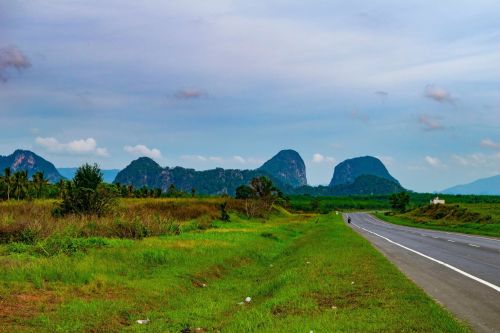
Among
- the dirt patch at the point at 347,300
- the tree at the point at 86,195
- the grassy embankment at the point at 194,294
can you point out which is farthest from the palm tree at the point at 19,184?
the dirt patch at the point at 347,300

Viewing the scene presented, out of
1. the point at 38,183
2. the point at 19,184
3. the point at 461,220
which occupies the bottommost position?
the point at 461,220

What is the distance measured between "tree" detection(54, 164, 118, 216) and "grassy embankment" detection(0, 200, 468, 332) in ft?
55.3

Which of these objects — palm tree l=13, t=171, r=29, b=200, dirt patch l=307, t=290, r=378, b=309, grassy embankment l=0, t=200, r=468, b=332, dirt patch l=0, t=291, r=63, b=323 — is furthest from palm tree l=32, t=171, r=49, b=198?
dirt patch l=307, t=290, r=378, b=309

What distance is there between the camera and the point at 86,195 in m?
37.2

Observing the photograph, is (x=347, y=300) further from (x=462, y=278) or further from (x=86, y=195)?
(x=86, y=195)

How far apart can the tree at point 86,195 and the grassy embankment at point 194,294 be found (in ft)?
55.3

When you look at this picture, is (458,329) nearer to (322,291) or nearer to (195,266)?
(322,291)

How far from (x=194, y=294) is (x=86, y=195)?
81.3 feet

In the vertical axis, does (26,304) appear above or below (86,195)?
Answer: below

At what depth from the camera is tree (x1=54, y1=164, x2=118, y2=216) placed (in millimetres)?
Answer: 37281

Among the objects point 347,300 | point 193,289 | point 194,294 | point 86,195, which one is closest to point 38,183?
point 86,195

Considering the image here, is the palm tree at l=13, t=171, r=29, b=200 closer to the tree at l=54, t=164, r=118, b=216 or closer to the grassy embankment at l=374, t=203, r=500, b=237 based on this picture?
the tree at l=54, t=164, r=118, b=216

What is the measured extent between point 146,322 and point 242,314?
2.22m

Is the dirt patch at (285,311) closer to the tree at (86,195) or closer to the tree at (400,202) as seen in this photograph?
the tree at (86,195)
